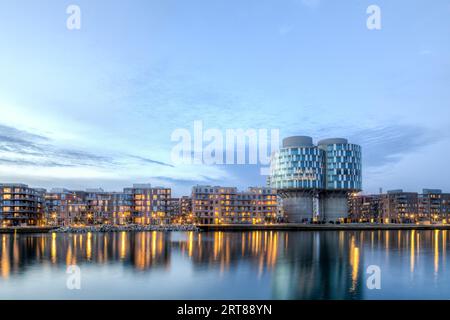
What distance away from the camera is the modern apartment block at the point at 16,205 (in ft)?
550

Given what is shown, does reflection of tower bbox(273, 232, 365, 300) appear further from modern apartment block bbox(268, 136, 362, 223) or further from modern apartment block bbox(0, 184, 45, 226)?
modern apartment block bbox(0, 184, 45, 226)

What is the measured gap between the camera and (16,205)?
170375mm

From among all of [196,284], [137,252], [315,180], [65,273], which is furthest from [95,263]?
[315,180]

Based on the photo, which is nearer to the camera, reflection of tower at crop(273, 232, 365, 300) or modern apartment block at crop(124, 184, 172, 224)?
reflection of tower at crop(273, 232, 365, 300)

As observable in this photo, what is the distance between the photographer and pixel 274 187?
196125 mm

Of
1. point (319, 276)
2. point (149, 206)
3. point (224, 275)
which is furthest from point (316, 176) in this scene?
point (224, 275)

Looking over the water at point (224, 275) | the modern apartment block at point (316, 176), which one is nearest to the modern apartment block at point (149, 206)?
the modern apartment block at point (316, 176)

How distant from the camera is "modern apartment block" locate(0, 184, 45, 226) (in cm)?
16762

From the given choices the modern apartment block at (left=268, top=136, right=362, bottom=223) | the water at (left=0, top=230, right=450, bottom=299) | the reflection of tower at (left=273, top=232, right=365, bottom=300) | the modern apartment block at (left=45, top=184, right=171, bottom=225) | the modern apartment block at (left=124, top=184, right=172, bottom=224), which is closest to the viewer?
the reflection of tower at (left=273, top=232, right=365, bottom=300)

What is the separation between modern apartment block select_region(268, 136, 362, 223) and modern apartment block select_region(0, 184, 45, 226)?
102 m

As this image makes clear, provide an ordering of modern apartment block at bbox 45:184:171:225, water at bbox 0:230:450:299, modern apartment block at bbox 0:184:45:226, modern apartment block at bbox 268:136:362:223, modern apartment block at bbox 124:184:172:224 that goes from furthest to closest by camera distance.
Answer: modern apartment block at bbox 45:184:171:225
modern apartment block at bbox 124:184:172:224
modern apartment block at bbox 268:136:362:223
modern apartment block at bbox 0:184:45:226
water at bbox 0:230:450:299

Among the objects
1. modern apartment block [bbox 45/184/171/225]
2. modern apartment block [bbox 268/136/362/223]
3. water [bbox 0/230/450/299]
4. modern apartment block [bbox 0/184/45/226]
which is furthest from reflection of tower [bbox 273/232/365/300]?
modern apartment block [bbox 0/184/45/226]

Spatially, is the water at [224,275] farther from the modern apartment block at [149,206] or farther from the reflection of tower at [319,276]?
the modern apartment block at [149,206]
